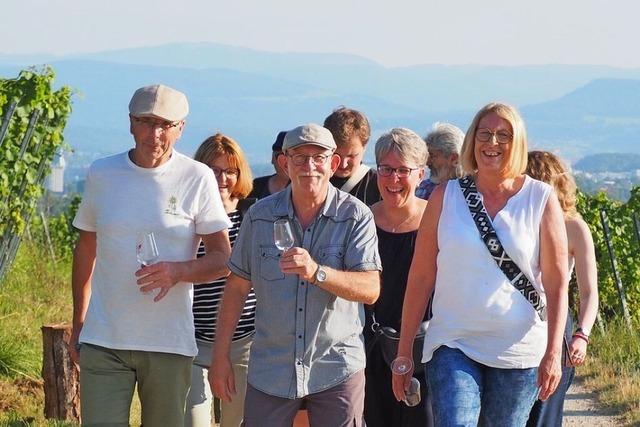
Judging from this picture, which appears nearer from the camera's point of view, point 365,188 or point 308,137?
point 308,137

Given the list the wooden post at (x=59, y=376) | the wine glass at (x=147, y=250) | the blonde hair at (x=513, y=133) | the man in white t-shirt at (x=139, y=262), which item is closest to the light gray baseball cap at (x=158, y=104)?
the man in white t-shirt at (x=139, y=262)

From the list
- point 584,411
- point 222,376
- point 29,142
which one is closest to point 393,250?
point 222,376

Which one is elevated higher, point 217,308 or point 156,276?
point 156,276

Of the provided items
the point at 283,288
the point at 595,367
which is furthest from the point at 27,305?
the point at 283,288

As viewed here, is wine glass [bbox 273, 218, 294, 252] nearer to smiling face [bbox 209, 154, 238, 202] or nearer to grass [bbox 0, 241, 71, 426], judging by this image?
smiling face [bbox 209, 154, 238, 202]

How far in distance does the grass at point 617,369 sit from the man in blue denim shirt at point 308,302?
13.5 feet

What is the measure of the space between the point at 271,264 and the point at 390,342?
106cm

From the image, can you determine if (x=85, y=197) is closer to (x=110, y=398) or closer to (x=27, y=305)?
(x=110, y=398)

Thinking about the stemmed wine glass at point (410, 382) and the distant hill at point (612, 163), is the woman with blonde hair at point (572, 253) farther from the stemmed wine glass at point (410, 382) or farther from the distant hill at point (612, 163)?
the distant hill at point (612, 163)

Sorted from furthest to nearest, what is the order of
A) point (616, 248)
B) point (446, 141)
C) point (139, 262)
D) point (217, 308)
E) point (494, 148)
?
point (616, 248)
point (446, 141)
point (217, 308)
point (139, 262)
point (494, 148)

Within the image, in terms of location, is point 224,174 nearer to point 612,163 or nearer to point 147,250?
point 147,250

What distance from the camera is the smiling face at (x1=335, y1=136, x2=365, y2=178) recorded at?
21.3 feet

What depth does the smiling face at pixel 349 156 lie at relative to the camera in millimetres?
6480

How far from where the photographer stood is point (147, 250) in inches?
197
